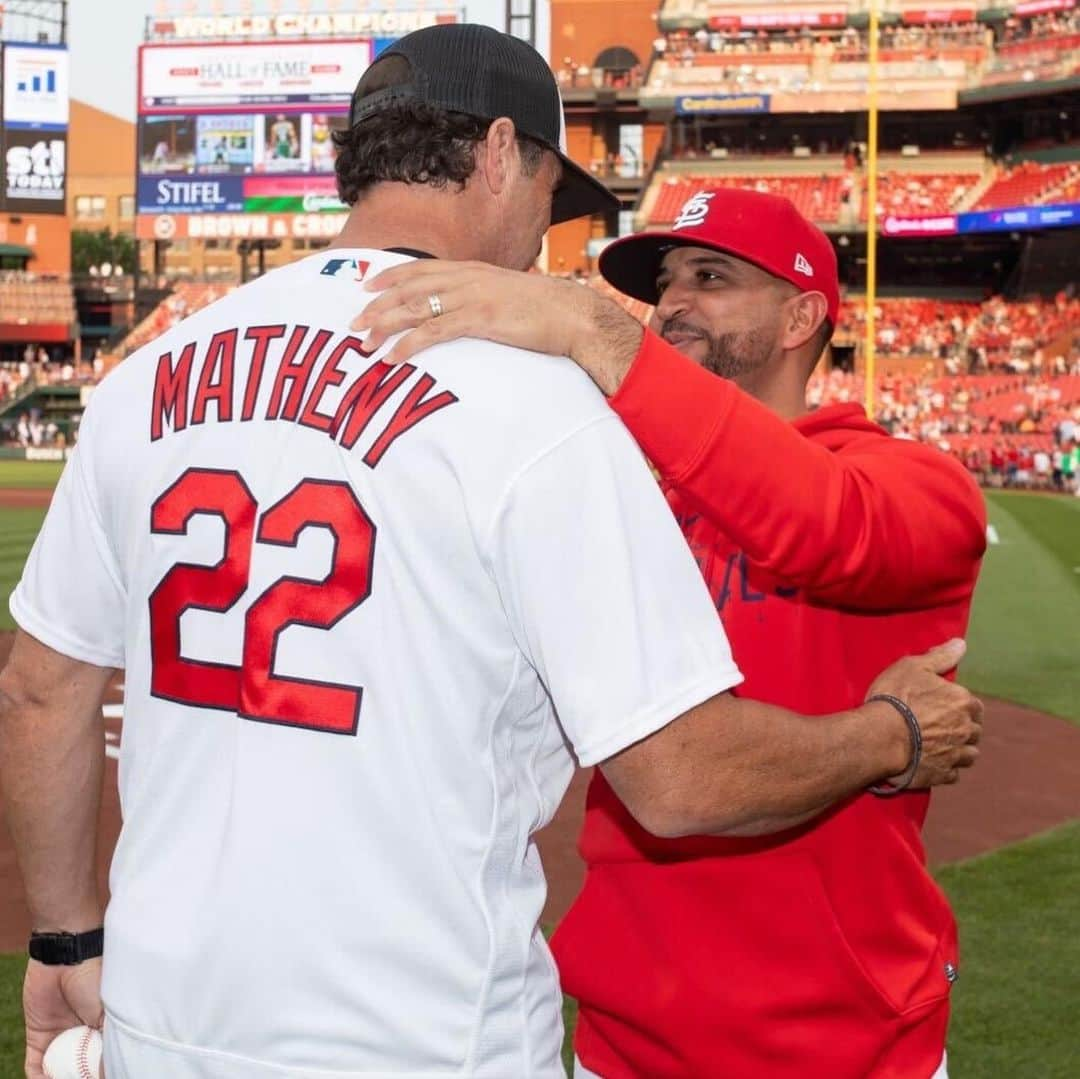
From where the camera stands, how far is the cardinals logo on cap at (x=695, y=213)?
3002 millimetres

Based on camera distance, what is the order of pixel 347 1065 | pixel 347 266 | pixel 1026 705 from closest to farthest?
pixel 347 1065
pixel 347 266
pixel 1026 705

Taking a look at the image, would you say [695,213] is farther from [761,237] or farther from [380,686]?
[380,686]

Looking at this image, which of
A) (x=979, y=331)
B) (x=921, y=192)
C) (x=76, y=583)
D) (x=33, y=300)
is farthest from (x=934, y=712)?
(x=33, y=300)

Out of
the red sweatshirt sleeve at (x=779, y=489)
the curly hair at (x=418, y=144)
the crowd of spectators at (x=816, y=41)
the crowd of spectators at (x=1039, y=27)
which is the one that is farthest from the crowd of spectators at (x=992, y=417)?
the curly hair at (x=418, y=144)

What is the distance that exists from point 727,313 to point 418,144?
1.05 m

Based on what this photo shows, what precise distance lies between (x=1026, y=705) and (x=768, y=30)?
156 feet

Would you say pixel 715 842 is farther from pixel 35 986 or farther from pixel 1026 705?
pixel 1026 705

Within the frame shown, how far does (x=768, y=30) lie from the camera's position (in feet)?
176

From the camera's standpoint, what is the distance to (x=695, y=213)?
9.95 feet

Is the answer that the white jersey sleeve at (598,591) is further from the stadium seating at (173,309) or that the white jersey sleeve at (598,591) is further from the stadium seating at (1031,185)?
the stadium seating at (173,309)

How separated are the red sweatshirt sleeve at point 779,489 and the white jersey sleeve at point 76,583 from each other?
761mm

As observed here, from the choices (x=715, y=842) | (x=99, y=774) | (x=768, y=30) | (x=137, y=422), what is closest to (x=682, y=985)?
(x=715, y=842)

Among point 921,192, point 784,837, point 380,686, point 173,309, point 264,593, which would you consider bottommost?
point 784,837

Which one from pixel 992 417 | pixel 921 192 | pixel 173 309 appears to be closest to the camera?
pixel 992 417
